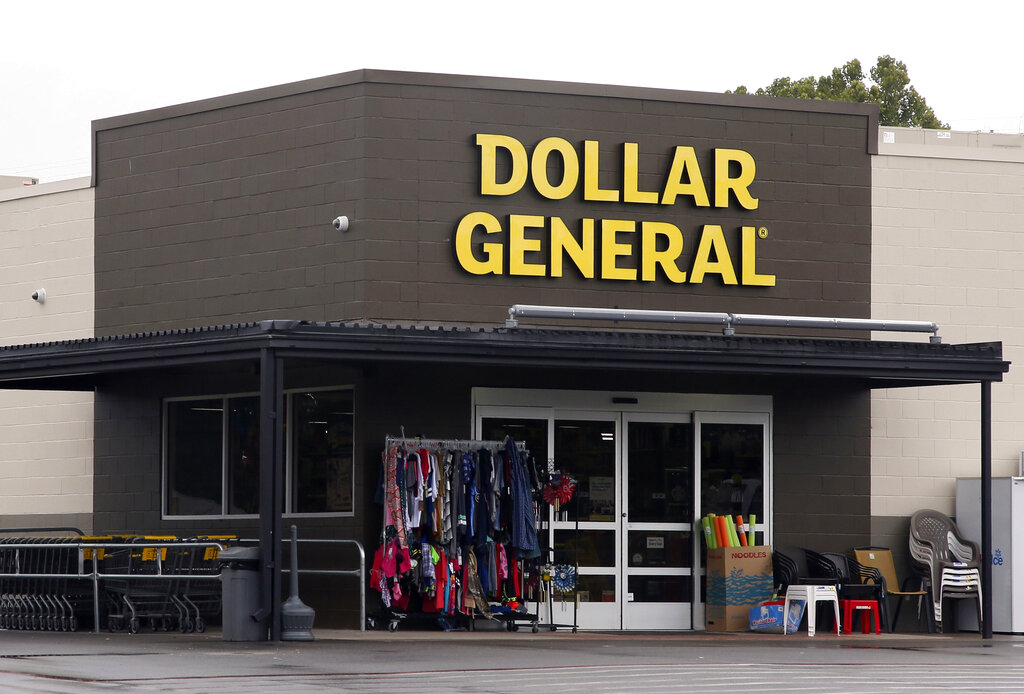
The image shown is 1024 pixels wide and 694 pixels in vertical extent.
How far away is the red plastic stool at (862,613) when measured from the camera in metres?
18.5

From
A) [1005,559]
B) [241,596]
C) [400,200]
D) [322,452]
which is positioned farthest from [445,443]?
[1005,559]

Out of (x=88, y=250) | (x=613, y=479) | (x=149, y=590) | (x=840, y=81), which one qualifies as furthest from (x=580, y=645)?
(x=840, y=81)

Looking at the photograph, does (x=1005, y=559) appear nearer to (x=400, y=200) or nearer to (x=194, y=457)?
(x=400, y=200)

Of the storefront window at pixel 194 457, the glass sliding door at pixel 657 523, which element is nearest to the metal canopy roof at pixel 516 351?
the glass sliding door at pixel 657 523

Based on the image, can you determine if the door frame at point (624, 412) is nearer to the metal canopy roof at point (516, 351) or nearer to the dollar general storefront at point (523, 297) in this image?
the dollar general storefront at point (523, 297)

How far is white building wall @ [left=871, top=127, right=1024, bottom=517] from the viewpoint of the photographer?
1988 centimetres

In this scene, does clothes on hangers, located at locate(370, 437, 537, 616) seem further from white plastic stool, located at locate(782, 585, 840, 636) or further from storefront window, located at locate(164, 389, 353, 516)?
white plastic stool, located at locate(782, 585, 840, 636)

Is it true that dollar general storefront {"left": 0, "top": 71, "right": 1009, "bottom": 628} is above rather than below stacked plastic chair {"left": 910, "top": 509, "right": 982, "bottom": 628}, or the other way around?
above

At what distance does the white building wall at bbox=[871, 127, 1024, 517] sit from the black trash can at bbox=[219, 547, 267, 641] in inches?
322

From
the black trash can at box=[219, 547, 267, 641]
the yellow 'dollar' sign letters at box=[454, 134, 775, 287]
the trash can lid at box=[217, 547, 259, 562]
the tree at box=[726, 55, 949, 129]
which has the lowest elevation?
the black trash can at box=[219, 547, 267, 641]

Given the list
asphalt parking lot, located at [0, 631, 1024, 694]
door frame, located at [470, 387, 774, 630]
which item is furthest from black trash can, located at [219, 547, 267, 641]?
door frame, located at [470, 387, 774, 630]

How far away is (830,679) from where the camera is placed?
12.3 m

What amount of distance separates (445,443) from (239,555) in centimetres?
320

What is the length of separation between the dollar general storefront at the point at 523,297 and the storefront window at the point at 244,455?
0.03m
